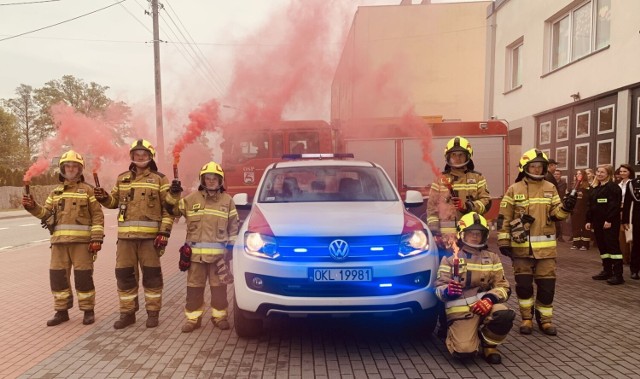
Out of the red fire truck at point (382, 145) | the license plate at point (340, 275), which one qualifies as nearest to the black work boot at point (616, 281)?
the red fire truck at point (382, 145)

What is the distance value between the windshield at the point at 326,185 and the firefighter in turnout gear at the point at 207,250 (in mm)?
534

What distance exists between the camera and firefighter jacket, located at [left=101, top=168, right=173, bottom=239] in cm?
524

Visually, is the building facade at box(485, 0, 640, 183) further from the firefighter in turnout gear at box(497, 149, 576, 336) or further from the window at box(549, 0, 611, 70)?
the firefighter in turnout gear at box(497, 149, 576, 336)

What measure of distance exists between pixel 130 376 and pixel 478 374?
9.29 ft

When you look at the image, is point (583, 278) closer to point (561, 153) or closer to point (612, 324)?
point (612, 324)

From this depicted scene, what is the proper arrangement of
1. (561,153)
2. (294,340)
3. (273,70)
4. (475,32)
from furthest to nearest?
(475,32) < (273,70) < (561,153) < (294,340)

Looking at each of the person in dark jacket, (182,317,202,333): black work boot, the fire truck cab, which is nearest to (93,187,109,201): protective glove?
(182,317,202,333): black work boot

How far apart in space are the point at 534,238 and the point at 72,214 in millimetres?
4965

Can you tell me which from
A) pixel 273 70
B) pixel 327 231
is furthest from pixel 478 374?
pixel 273 70

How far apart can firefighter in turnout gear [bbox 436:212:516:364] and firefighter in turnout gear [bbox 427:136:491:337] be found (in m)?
1.28

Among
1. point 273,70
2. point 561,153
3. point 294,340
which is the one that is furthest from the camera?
point 273,70

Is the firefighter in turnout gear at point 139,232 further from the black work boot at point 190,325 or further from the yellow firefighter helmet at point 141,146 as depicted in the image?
the black work boot at point 190,325

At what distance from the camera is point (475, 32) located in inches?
1086

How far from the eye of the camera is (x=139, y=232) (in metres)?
5.22
